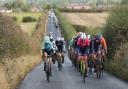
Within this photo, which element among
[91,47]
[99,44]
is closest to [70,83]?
[99,44]

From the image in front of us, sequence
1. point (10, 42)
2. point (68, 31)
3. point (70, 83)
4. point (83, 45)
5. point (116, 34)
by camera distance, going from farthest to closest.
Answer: point (68, 31), point (10, 42), point (116, 34), point (83, 45), point (70, 83)

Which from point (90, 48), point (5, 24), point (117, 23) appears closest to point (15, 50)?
point (5, 24)

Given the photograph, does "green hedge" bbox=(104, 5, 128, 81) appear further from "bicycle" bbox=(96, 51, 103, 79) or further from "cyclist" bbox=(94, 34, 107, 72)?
"cyclist" bbox=(94, 34, 107, 72)

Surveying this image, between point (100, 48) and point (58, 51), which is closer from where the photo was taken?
point (100, 48)

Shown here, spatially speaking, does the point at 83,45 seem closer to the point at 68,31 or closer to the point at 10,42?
the point at 10,42

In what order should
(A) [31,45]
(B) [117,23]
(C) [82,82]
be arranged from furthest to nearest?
(A) [31,45] < (B) [117,23] < (C) [82,82]

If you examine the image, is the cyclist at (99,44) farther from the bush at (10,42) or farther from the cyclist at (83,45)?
the bush at (10,42)

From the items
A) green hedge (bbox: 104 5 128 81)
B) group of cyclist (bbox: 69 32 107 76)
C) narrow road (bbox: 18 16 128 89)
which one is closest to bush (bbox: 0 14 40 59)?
narrow road (bbox: 18 16 128 89)

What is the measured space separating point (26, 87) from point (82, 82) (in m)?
3.12

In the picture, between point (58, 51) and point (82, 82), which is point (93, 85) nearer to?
point (82, 82)

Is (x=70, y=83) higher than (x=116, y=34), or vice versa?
(x=116, y=34)

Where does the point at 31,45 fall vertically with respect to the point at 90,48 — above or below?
below

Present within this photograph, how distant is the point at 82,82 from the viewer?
23203 millimetres

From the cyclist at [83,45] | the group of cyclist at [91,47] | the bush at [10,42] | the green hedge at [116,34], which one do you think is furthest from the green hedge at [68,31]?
the cyclist at [83,45]
